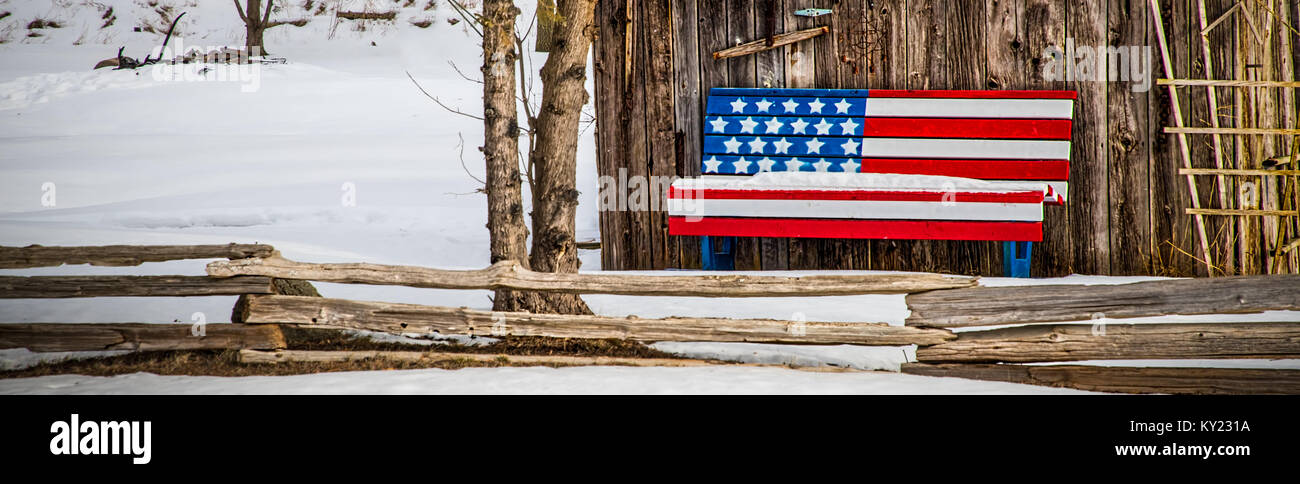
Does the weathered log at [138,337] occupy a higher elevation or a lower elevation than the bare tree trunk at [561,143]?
lower

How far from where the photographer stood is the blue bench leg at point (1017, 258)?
7.88m

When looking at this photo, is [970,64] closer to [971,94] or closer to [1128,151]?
[971,94]

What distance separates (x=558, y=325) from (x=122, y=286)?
287 centimetres

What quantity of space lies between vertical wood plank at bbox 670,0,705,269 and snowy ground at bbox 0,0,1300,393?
141 centimetres

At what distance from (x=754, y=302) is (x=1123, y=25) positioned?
381 centimetres

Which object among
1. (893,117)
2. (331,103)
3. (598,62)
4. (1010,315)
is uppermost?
(331,103)

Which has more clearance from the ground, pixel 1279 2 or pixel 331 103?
pixel 331 103

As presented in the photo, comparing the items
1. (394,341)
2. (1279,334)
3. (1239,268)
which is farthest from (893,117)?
(394,341)

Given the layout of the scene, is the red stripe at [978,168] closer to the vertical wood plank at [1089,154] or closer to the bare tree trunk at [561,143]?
the vertical wood plank at [1089,154]

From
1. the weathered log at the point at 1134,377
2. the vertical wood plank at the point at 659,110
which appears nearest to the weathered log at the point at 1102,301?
the weathered log at the point at 1134,377

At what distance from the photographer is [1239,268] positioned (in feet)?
25.9

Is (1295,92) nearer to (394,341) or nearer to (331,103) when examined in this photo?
(394,341)

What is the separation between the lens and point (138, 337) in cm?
610

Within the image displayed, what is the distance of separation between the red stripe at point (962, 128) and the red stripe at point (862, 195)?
526 mm
